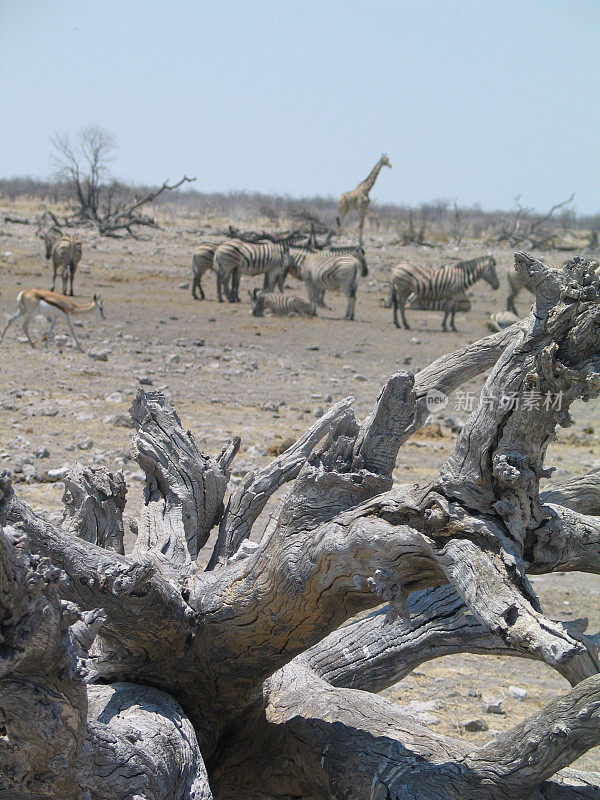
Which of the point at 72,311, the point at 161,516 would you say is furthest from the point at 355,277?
the point at 161,516

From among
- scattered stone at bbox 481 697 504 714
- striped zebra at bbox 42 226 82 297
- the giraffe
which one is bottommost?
scattered stone at bbox 481 697 504 714

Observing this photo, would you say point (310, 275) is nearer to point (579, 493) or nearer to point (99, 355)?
point (99, 355)

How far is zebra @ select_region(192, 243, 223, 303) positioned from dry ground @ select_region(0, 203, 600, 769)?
16.1 inches

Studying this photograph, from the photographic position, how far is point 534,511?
238 centimetres

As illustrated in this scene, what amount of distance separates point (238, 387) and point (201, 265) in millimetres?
9705

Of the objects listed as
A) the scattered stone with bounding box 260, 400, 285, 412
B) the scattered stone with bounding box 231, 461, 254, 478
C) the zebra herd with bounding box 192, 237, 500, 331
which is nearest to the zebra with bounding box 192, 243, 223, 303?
the zebra herd with bounding box 192, 237, 500, 331

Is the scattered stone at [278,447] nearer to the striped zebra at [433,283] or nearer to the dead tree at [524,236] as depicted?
the striped zebra at [433,283]

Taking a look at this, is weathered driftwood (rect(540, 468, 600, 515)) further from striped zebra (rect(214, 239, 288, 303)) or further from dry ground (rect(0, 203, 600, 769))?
striped zebra (rect(214, 239, 288, 303))

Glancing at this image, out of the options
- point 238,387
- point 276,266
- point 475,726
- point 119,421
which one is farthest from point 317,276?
point 475,726

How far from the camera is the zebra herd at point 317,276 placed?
16.9 metres

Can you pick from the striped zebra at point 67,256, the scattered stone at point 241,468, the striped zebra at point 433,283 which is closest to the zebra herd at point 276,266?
the striped zebra at point 433,283

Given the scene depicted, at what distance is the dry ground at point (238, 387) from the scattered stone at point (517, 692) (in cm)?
3

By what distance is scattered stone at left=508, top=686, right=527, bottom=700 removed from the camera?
4277 mm

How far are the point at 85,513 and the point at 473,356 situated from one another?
67.0 inches
